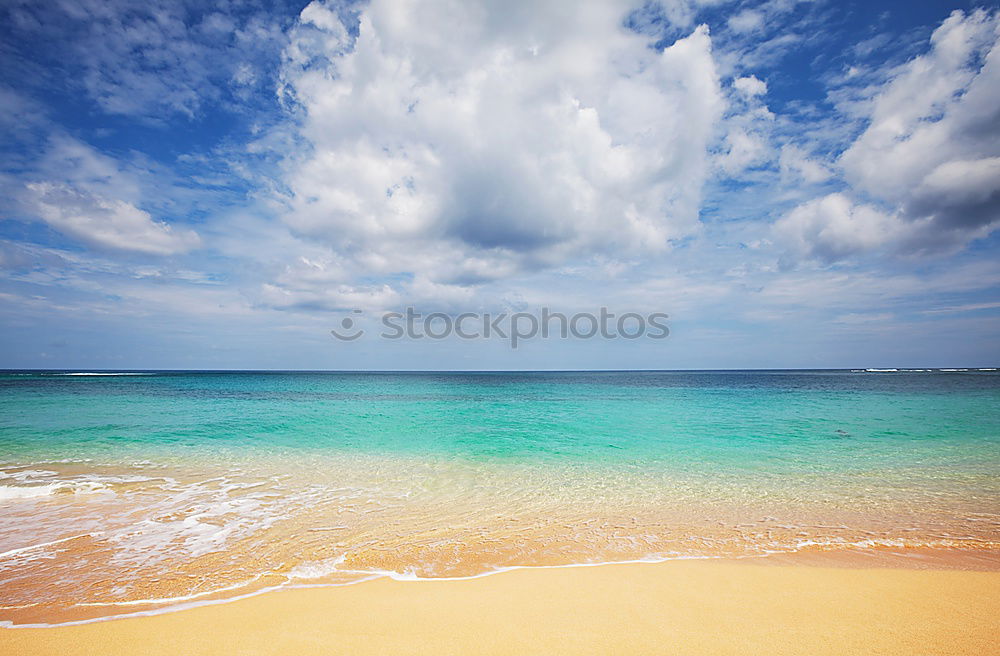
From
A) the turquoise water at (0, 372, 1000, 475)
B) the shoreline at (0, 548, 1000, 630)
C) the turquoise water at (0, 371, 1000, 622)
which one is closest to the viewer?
the shoreline at (0, 548, 1000, 630)

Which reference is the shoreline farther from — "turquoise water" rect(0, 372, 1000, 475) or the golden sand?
"turquoise water" rect(0, 372, 1000, 475)

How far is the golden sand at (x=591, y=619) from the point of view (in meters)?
3.66

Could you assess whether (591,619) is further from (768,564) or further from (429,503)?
(429,503)

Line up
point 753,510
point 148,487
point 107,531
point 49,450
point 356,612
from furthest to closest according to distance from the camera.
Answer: point 49,450
point 148,487
point 753,510
point 107,531
point 356,612

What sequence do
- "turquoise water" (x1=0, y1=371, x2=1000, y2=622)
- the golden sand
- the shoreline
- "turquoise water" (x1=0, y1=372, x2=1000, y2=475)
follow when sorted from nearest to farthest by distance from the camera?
the golden sand < the shoreline < "turquoise water" (x1=0, y1=371, x2=1000, y2=622) < "turquoise water" (x1=0, y1=372, x2=1000, y2=475)

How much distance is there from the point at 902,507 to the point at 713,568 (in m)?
5.48

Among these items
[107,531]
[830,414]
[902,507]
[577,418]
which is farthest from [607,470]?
[830,414]

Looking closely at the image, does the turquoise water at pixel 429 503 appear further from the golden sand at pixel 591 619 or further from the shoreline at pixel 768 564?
the golden sand at pixel 591 619

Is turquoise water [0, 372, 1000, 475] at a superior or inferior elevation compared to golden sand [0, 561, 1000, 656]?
inferior

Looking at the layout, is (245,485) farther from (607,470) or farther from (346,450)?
(607,470)

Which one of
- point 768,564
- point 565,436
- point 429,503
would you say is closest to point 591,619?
point 768,564

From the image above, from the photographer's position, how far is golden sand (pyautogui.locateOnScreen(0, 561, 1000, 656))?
144 inches

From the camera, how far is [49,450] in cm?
1342

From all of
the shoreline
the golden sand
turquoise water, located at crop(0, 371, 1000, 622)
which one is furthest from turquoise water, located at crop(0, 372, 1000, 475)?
the golden sand
